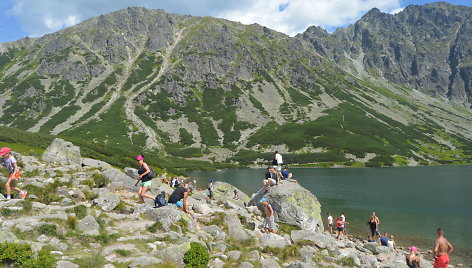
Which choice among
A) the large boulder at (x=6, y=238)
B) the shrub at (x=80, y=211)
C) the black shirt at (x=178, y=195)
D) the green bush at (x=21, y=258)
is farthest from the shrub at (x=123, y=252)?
the black shirt at (x=178, y=195)

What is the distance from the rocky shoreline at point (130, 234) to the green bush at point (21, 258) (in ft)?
1.26

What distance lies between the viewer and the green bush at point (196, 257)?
11297 mm

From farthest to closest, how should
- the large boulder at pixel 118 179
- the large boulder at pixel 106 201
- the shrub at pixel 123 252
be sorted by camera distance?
the large boulder at pixel 118 179 → the large boulder at pixel 106 201 → the shrub at pixel 123 252

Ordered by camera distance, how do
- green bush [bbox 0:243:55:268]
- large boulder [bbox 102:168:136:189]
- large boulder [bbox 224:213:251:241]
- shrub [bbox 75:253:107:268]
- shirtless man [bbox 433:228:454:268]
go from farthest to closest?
large boulder [bbox 102:168:136:189]
large boulder [bbox 224:213:251:241]
shirtless man [bbox 433:228:454:268]
shrub [bbox 75:253:107:268]
green bush [bbox 0:243:55:268]

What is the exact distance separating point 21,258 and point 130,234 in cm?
566

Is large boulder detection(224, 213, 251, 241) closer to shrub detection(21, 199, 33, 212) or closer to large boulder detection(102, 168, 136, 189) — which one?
shrub detection(21, 199, 33, 212)

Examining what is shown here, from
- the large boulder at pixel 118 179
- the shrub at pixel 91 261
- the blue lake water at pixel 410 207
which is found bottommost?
the blue lake water at pixel 410 207

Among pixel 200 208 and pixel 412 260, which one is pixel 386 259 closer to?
pixel 412 260

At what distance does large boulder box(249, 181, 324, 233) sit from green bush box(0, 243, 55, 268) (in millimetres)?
21166

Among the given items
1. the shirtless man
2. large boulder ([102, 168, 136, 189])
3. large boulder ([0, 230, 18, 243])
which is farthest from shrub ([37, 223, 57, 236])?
the shirtless man

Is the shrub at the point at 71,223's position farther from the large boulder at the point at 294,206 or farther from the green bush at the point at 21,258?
the large boulder at the point at 294,206

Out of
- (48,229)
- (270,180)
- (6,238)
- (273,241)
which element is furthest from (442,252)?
(6,238)

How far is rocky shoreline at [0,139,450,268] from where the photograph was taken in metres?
11.5

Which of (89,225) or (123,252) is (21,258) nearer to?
(123,252)
